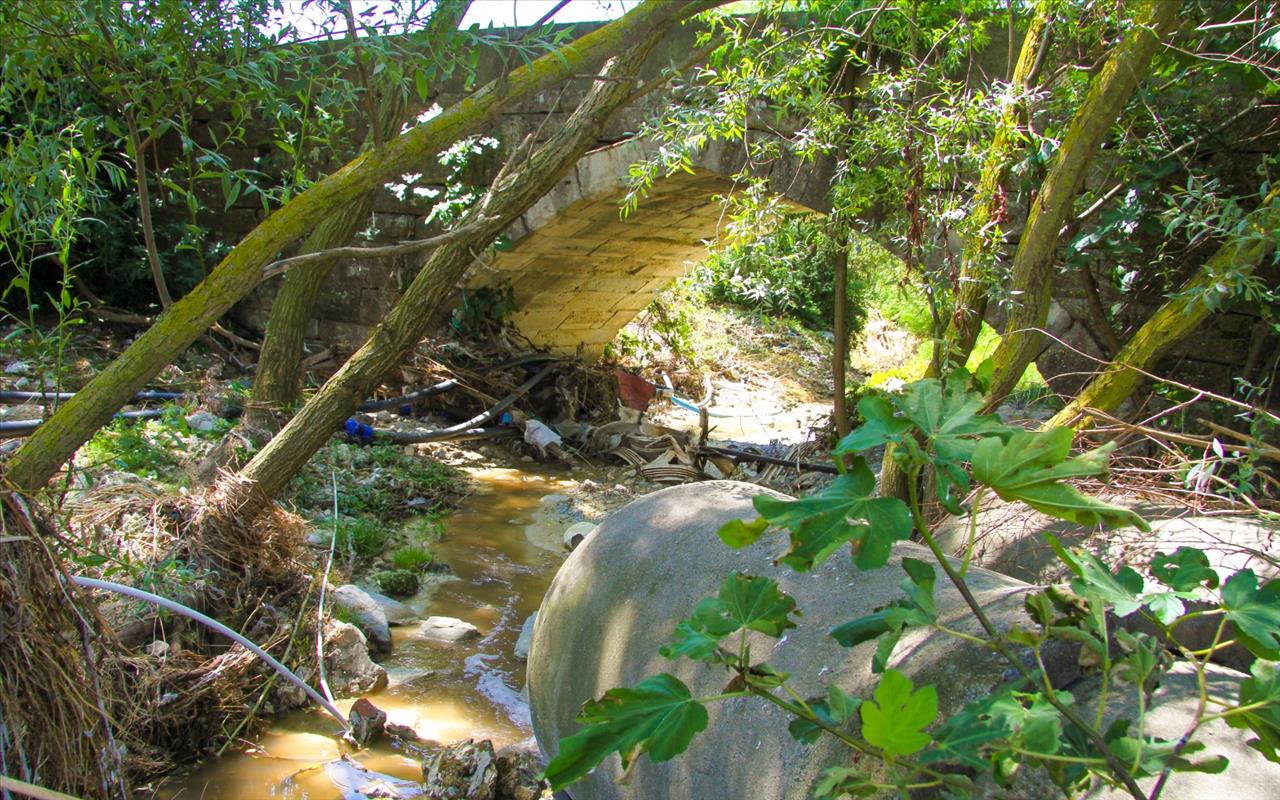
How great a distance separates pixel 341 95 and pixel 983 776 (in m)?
2.16

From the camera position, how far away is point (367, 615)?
13.6 feet

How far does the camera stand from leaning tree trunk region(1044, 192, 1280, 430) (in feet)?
9.30

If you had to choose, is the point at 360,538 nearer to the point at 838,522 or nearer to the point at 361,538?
the point at 361,538

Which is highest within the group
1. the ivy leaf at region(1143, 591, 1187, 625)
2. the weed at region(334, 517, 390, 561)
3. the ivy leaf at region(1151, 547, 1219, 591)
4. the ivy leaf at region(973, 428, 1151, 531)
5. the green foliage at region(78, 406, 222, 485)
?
the ivy leaf at region(973, 428, 1151, 531)

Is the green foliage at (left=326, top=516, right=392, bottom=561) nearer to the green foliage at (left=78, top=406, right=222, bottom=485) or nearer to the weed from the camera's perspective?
the weed

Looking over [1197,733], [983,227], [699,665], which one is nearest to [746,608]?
[1197,733]

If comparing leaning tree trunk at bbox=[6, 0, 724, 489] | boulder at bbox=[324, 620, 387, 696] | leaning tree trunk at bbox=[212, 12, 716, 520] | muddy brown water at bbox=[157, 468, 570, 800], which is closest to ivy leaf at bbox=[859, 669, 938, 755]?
leaning tree trunk at bbox=[6, 0, 724, 489]

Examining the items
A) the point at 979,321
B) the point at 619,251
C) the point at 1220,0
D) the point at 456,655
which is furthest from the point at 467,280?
the point at 1220,0

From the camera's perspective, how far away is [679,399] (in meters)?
9.61

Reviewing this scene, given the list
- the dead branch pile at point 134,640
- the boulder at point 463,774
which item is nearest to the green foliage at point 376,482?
the dead branch pile at point 134,640

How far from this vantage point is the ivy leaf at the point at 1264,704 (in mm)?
1041

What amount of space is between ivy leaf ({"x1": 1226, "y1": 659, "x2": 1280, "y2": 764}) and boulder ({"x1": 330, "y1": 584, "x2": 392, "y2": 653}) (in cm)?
356

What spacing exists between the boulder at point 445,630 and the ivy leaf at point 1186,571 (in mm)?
3536

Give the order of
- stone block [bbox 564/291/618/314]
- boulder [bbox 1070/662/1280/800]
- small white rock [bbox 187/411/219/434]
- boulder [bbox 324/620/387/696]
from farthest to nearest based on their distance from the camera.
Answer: stone block [bbox 564/291/618/314], small white rock [bbox 187/411/219/434], boulder [bbox 324/620/387/696], boulder [bbox 1070/662/1280/800]
